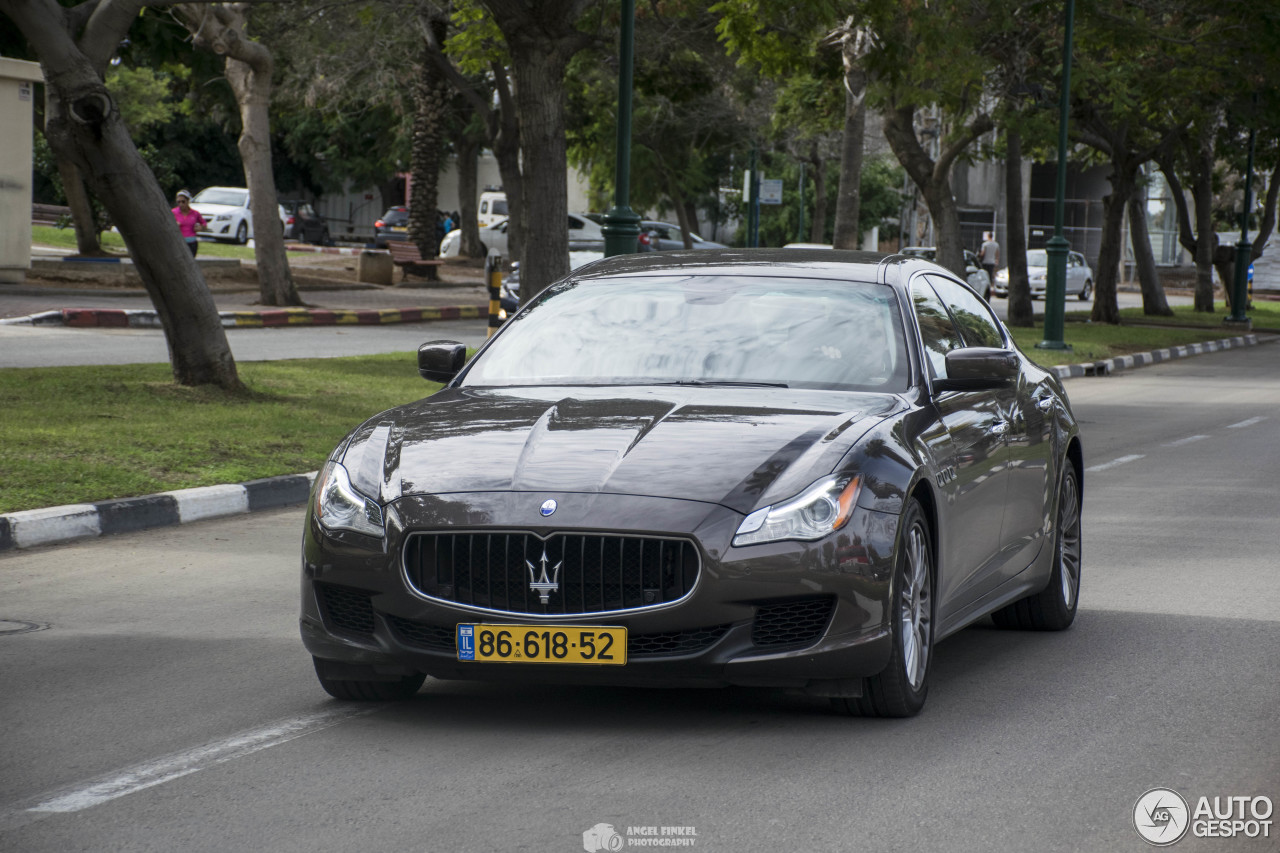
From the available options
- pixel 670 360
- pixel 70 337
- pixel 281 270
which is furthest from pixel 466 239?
pixel 670 360

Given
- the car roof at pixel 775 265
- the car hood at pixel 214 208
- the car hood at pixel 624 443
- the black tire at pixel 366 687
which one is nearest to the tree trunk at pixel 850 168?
the car roof at pixel 775 265

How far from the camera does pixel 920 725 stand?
5336mm

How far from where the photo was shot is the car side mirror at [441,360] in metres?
6.49

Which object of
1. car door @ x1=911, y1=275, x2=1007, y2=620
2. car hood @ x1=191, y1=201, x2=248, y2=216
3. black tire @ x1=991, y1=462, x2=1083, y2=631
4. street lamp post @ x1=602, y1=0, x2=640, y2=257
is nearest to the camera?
car door @ x1=911, y1=275, x2=1007, y2=620

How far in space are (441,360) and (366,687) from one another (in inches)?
57.1

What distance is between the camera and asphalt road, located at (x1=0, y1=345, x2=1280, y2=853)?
14.1 ft

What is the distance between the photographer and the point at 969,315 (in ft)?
23.4

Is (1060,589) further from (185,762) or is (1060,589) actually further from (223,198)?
(223,198)

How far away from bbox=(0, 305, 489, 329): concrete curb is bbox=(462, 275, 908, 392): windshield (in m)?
16.0

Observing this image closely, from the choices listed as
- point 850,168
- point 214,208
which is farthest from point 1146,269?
point 214,208

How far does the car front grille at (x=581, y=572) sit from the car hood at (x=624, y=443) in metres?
0.16

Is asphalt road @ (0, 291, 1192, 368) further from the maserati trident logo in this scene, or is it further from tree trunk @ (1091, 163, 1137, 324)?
tree trunk @ (1091, 163, 1137, 324)

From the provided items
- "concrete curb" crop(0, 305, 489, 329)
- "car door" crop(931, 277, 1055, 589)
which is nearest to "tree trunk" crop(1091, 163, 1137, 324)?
"concrete curb" crop(0, 305, 489, 329)

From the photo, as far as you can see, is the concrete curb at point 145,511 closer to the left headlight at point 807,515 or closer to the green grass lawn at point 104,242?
the left headlight at point 807,515
